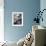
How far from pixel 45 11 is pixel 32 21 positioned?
38.4 inches

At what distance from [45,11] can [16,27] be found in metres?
1.46

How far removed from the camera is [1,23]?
17.7 feet

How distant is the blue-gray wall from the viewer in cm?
537

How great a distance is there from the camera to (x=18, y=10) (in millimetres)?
5398

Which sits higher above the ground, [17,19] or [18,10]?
[18,10]

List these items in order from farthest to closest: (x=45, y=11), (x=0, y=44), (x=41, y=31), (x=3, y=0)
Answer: (x=3, y=0) < (x=45, y=11) < (x=0, y=44) < (x=41, y=31)

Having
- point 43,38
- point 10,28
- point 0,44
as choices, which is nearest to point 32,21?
point 10,28

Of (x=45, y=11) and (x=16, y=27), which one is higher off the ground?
(x=45, y=11)

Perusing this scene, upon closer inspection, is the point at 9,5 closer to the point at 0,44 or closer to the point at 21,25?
the point at 21,25

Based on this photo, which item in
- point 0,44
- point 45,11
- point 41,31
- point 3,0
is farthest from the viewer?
point 3,0

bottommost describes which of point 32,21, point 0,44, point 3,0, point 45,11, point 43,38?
point 0,44

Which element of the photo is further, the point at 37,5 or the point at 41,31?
the point at 37,5

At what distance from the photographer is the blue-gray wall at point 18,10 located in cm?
537

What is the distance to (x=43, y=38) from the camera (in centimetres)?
262
